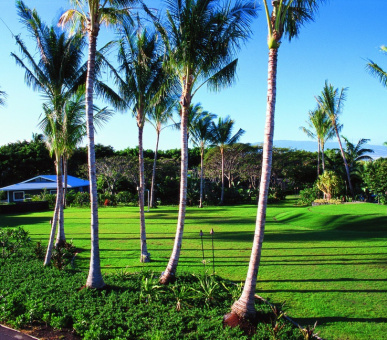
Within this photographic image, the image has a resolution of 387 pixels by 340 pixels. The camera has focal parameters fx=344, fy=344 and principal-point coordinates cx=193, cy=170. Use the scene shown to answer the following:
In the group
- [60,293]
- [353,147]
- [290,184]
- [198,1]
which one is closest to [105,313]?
[60,293]

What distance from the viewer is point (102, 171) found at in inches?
1357

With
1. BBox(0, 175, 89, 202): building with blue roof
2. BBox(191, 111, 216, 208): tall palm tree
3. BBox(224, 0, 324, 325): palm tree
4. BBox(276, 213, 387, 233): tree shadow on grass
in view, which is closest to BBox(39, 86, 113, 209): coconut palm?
BBox(224, 0, 324, 325): palm tree

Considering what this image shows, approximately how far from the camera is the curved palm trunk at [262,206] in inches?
212

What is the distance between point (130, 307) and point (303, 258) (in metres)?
5.65

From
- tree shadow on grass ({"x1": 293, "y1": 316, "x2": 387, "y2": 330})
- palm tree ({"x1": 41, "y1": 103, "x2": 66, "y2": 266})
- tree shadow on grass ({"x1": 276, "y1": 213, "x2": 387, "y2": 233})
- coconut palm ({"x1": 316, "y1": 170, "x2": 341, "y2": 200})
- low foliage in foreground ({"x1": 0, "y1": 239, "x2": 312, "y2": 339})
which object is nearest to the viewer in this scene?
low foliage in foreground ({"x1": 0, "y1": 239, "x2": 312, "y2": 339})

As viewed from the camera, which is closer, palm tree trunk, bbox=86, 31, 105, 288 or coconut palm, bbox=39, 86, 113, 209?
palm tree trunk, bbox=86, 31, 105, 288

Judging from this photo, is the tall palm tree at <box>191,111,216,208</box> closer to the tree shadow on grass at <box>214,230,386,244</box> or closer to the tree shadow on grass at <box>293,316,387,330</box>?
the tree shadow on grass at <box>214,230,386,244</box>

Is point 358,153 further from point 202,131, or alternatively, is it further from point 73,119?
point 73,119

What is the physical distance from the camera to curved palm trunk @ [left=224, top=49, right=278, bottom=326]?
539cm

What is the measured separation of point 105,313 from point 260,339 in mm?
2618

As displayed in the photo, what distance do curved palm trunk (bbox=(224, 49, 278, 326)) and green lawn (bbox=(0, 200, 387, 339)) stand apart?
99 centimetres

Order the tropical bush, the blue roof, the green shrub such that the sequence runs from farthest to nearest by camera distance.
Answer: the blue roof → the tropical bush → the green shrub

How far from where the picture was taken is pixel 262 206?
5.38 m

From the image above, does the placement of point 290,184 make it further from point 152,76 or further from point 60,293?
point 60,293
